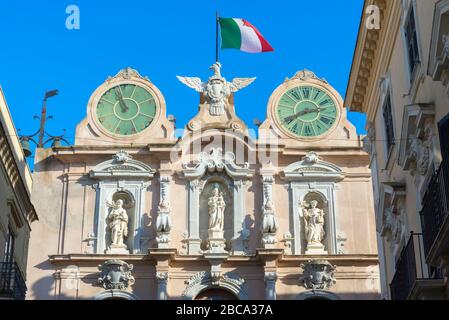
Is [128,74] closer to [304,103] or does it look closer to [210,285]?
[304,103]

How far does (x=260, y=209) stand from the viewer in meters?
32.9

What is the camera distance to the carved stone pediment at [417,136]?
17047 millimetres

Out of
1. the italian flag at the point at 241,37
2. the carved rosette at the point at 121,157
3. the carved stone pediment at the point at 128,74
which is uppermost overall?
the italian flag at the point at 241,37

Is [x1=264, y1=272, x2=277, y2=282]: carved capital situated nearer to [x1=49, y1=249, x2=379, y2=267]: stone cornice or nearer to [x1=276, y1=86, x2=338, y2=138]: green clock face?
[x1=49, y1=249, x2=379, y2=267]: stone cornice

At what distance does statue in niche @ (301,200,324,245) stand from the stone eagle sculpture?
15.9 ft

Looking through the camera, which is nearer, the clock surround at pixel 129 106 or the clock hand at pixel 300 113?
the clock surround at pixel 129 106

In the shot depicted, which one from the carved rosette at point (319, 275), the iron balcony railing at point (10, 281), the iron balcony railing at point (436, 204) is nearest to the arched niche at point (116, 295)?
the carved rosette at point (319, 275)

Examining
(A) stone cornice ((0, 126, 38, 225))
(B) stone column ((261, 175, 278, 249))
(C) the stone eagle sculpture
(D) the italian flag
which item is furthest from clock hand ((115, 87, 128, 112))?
(A) stone cornice ((0, 126, 38, 225))

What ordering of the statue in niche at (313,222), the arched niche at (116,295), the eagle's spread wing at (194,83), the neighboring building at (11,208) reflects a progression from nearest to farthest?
the neighboring building at (11,208)
the arched niche at (116,295)
the statue in niche at (313,222)
the eagle's spread wing at (194,83)

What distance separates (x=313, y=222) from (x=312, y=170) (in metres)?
2.01

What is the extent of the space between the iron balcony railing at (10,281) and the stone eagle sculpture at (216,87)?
13.4 metres

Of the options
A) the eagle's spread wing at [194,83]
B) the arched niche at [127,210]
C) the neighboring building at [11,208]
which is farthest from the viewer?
the eagle's spread wing at [194,83]

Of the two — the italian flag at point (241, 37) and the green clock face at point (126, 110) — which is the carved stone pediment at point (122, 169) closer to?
the green clock face at point (126, 110)

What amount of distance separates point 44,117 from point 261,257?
1100 cm
